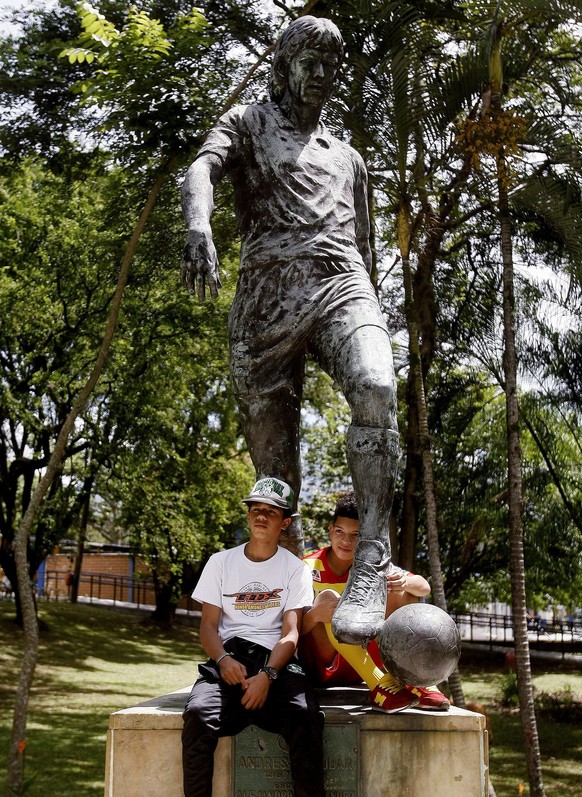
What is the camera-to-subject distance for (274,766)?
3582 mm

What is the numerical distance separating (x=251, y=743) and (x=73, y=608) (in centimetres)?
3040

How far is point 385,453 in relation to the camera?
3912 mm

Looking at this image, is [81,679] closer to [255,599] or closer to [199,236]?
[255,599]

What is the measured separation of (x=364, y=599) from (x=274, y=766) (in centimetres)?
66

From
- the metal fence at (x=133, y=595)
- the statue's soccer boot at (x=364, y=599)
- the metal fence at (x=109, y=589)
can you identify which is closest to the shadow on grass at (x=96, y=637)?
the metal fence at (x=133, y=595)

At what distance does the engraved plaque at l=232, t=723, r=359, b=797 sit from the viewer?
358 centimetres

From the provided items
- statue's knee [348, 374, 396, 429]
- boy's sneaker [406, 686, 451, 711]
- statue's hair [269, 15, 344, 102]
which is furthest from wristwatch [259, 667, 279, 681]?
statue's hair [269, 15, 344, 102]

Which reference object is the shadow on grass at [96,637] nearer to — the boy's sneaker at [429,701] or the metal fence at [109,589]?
the metal fence at [109,589]

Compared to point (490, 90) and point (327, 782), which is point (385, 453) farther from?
point (490, 90)

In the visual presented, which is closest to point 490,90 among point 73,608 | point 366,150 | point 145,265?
point 366,150

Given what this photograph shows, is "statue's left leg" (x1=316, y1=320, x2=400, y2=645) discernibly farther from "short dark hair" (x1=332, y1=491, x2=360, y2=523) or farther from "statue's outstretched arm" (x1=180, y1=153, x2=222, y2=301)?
"statue's outstretched arm" (x1=180, y1=153, x2=222, y2=301)

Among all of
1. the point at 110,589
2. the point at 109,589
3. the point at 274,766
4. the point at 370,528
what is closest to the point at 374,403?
the point at 370,528

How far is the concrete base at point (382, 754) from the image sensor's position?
3631 mm

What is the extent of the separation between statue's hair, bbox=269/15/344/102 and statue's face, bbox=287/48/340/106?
0.03 m
